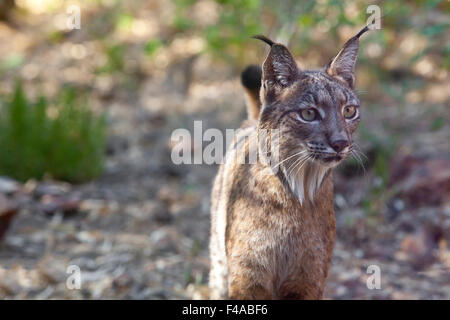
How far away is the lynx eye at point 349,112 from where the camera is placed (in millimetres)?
3813

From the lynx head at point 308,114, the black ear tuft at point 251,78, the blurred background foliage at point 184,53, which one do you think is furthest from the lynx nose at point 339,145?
the blurred background foliage at point 184,53

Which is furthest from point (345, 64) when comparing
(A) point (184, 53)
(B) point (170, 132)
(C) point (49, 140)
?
(A) point (184, 53)

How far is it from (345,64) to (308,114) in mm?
488

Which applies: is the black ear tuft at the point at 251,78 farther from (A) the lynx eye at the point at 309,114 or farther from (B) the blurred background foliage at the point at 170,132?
(A) the lynx eye at the point at 309,114

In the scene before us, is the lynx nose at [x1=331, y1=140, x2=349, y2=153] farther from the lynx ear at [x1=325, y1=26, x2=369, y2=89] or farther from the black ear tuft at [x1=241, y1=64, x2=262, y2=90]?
the black ear tuft at [x1=241, y1=64, x2=262, y2=90]

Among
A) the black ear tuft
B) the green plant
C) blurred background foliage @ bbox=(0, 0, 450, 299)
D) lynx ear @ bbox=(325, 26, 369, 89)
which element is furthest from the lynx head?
the green plant

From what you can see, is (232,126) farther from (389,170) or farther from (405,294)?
(405,294)

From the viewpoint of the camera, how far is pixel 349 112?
3.84 meters

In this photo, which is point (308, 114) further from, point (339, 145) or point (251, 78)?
point (251, 78)

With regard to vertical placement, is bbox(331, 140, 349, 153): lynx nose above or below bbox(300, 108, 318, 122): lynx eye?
below

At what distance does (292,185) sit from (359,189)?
11.4 ft

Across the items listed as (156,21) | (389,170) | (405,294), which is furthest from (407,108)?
(156,21)

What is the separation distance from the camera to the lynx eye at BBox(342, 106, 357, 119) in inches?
150

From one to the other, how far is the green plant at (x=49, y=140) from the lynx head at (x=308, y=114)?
13.5 feet
